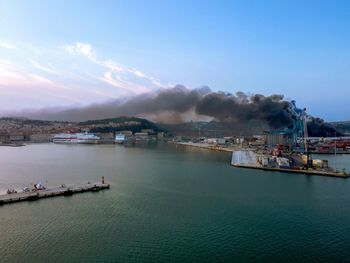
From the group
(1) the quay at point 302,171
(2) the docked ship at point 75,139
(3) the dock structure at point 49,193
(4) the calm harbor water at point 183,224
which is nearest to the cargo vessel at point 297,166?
A: (1) the quay at point 302,171

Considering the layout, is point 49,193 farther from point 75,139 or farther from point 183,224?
point 75,139

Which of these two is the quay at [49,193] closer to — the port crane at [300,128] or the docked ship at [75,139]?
the port crane at [300,128]

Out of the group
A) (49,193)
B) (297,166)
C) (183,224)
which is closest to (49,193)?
(49,193)

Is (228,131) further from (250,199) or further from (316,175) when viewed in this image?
(250,199)

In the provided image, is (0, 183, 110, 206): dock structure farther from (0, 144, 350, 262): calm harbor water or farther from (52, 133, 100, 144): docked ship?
(52, 133, 100, 144): docked ship

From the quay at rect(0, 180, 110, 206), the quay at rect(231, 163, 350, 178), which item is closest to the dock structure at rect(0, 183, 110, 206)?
the quay at rect(0, 180, 110, 206)

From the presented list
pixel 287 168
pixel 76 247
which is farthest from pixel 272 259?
pixel 287 168
